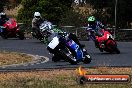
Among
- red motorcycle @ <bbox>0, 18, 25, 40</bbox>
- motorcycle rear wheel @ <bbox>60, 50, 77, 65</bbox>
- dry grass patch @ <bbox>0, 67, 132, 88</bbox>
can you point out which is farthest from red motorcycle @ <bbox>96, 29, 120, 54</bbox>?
red motorcycle @ <bbox>0, 18, 25, 40</bbox>

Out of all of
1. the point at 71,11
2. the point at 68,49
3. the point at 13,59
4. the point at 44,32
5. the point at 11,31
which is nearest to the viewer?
the point at 68,49

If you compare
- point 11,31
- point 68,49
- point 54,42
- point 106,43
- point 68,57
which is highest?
point 54,42

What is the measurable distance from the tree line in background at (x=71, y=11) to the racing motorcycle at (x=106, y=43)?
39.0 ft

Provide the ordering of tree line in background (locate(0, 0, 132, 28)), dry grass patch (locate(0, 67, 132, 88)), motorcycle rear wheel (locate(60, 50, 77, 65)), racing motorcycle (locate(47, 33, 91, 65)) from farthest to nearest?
1. tree line in background (locate(0, 0, 132, 28))
2. racing motorcycle (locate(47, 33, 91, 65))
3. motorcycle rear wheel (locate(60, 50, 77, 65))
4. dry grass patch (locate(0, 67, 132, 88))

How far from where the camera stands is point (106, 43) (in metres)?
24.8

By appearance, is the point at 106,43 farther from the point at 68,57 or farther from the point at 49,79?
the point at 49,79

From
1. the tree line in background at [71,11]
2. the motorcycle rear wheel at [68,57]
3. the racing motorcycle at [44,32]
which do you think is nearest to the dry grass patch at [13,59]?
the motorcycle rear wheel at [68,57]

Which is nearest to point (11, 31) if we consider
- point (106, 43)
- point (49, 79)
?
point (106, 43)

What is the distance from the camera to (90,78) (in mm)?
10484

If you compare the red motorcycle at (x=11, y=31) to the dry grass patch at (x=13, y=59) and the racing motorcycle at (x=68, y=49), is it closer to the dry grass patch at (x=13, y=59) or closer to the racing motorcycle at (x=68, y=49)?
the dry grass patch at (x=13, y=59)

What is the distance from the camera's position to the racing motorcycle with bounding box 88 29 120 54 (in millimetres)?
24594

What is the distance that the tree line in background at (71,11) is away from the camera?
3741cm

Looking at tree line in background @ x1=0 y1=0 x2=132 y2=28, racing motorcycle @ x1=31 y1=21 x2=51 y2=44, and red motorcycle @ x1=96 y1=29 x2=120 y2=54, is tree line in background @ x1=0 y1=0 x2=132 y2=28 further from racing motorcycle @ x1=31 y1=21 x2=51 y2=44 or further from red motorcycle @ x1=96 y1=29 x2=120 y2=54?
red motorcycle @ x1=96 y1=29 x2=120 y2=54

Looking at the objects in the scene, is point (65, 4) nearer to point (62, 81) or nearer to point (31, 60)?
point (31, 60)
